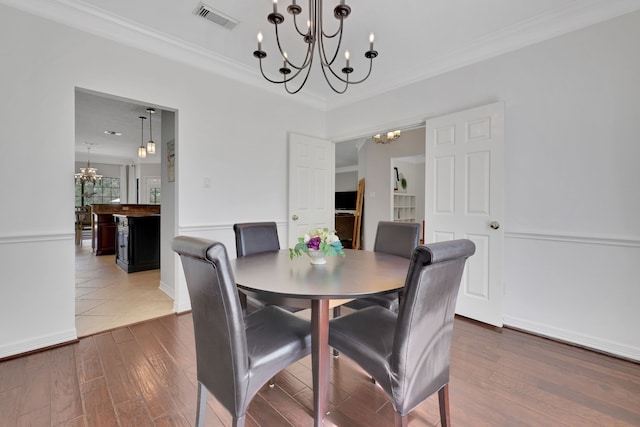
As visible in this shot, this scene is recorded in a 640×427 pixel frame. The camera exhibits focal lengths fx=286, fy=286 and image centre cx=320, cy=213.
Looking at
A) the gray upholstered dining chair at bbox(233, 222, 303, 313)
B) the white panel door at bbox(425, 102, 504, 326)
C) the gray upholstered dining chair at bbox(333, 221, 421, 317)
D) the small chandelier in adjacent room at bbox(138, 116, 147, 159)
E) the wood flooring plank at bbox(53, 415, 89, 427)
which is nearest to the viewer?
the wood flooring plank at bbox(53, 415, 89, 427)

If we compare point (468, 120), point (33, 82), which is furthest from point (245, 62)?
point (468, 120)

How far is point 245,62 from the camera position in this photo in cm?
309

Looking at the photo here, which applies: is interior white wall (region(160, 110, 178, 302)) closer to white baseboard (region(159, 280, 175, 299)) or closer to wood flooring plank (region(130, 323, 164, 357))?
white baseboard (region(159, 280, 175, 299))

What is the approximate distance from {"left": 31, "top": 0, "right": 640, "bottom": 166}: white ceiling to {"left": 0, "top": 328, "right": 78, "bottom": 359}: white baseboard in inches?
94.0

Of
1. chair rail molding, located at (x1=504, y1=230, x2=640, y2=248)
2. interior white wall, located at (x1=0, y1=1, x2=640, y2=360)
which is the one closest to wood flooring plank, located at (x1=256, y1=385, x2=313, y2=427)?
interior white wall, located at (x1=0, y1=1, x2=640, y2=360)

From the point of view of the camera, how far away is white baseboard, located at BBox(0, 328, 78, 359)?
6.51 ft

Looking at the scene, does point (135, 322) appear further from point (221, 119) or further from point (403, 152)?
point (403, 152)

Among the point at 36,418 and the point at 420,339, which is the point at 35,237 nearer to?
the point at 36,418

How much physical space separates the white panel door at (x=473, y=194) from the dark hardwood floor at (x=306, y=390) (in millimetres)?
515

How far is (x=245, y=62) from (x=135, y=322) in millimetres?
2814

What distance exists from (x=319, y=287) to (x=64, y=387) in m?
1.71

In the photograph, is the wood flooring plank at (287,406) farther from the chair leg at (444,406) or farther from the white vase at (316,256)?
the white vase at (316,256)

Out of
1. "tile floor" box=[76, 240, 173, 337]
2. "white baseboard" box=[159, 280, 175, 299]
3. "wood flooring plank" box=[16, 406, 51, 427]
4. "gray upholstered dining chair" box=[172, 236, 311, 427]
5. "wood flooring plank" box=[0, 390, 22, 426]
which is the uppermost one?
"gray upholstered dining chair" box=[172, 236, 311, 427]

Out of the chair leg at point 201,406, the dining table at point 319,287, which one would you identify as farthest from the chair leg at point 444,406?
the chair leg at point 201,406
